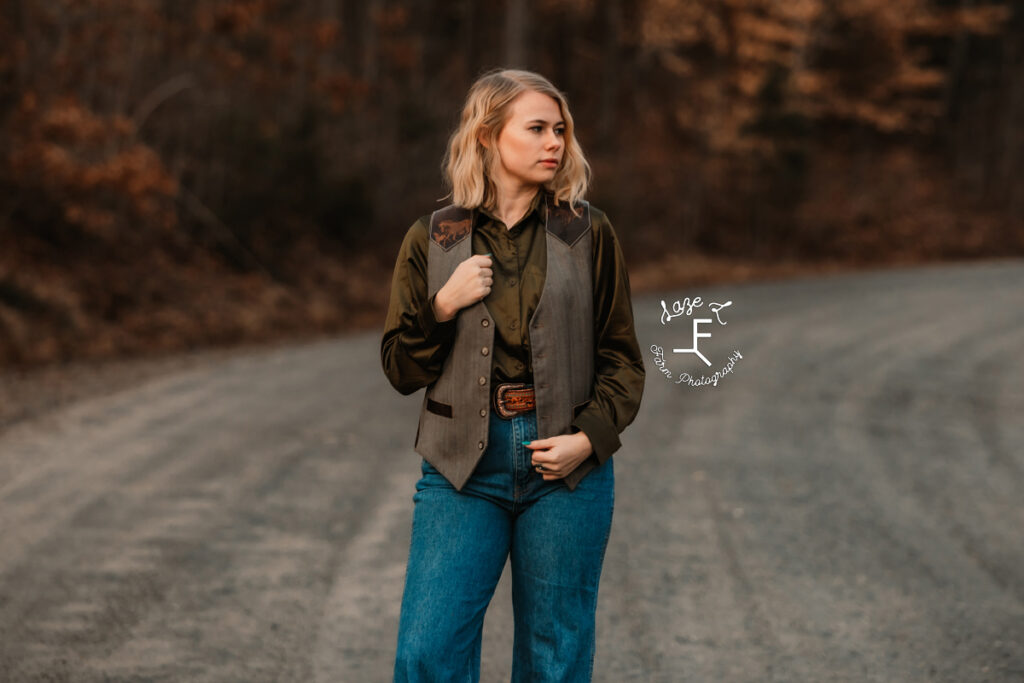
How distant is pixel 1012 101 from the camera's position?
39812 millimetres

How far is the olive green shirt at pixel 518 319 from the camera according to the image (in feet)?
8.96

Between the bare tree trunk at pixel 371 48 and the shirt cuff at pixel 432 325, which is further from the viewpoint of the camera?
the bare tree trunk at pixel 371 48

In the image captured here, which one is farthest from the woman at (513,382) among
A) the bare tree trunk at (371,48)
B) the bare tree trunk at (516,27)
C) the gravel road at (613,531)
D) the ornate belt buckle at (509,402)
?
the bare tree trunk at (516,27)

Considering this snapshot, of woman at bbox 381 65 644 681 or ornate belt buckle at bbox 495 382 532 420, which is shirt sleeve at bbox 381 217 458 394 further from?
ornate belt buckle at bbox 495 382 532 420

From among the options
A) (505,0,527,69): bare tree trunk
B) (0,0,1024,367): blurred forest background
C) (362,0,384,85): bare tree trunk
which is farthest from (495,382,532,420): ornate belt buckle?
(505,0,527,69): bare tree trunk

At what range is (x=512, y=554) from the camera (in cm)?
282

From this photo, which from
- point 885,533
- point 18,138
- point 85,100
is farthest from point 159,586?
point 85,100

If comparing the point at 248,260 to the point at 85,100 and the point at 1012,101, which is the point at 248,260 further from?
the point at 1012,101

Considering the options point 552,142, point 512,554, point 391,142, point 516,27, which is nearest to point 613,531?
point 512,554

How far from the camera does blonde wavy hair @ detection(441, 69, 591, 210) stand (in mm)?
2768

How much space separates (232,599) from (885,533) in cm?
357

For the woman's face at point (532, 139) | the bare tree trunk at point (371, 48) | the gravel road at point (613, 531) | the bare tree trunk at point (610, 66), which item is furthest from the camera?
the bare tree trunk at point (610, 66)

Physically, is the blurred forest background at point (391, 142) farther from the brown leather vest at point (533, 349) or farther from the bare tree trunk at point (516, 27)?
the brown leather vest at point (533, 349)

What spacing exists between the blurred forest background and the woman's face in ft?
34.3
